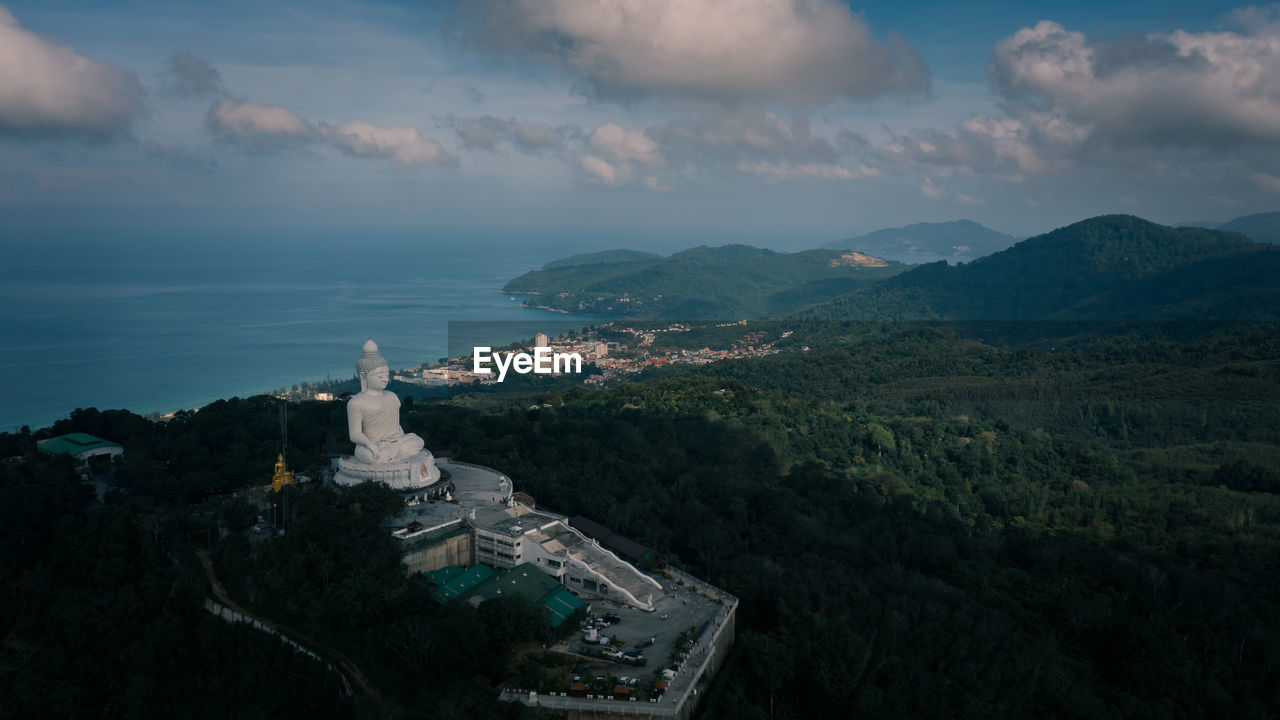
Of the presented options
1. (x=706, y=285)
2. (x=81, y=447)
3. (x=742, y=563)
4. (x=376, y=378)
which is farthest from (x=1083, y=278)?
(x=81, y=447)

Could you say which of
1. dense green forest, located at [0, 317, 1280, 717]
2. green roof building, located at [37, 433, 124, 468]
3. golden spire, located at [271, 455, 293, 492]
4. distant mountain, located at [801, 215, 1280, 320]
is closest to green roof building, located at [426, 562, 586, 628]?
dense green forest, located at [0, 317, 1280, 717]

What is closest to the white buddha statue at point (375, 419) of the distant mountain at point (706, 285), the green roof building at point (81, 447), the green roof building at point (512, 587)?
the green roof building at point (512, 587)

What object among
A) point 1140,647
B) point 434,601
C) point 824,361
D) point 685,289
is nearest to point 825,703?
point 434,601

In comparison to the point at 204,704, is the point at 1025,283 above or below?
above

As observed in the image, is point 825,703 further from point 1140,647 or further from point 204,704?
point 204,704

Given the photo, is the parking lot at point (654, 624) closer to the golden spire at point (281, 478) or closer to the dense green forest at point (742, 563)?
the dense green forest at point (742, 563)

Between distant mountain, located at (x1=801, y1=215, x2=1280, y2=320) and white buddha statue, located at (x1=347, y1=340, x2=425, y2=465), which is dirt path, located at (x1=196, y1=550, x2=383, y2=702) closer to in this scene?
white buddha statue, located at (x1=347, y1=340, x2=425, y2=465)
